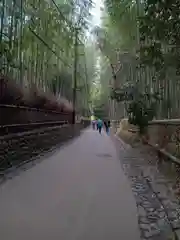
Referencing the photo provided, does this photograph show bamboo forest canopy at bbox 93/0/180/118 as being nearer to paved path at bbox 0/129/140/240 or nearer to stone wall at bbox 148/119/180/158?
stone wall at bbox 148/119/180/158

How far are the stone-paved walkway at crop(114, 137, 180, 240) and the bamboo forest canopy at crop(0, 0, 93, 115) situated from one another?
13.3 feet

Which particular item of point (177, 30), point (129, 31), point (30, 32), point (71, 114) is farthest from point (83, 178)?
point (71, 114)

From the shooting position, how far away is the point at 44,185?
679 cm

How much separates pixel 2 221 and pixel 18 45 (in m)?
8.13

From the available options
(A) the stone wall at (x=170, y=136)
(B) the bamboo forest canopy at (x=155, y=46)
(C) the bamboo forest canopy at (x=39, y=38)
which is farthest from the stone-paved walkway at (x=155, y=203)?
(C) the bamboo forest canopy at (x=39, y=38)

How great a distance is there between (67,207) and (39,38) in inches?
428

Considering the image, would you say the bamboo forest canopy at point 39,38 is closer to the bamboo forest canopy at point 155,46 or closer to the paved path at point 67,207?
the bamboo forest canopy at point 155,46

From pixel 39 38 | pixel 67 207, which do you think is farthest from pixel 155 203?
pixel 39 38

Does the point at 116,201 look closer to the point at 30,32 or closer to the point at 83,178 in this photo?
the point at 83,178

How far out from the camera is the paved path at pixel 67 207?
406 cm

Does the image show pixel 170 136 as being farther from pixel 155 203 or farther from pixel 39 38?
pixel 39 38

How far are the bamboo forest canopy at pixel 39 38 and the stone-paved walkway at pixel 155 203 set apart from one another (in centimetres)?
404

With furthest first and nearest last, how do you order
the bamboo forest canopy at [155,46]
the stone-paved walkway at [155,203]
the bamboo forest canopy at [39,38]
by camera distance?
1. the bamboo forest canopy at [39,38]
2. the bamboo forest canopy at [155,46]
3. the stone-paved walkway at [155,203]

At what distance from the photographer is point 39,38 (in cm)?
1516
